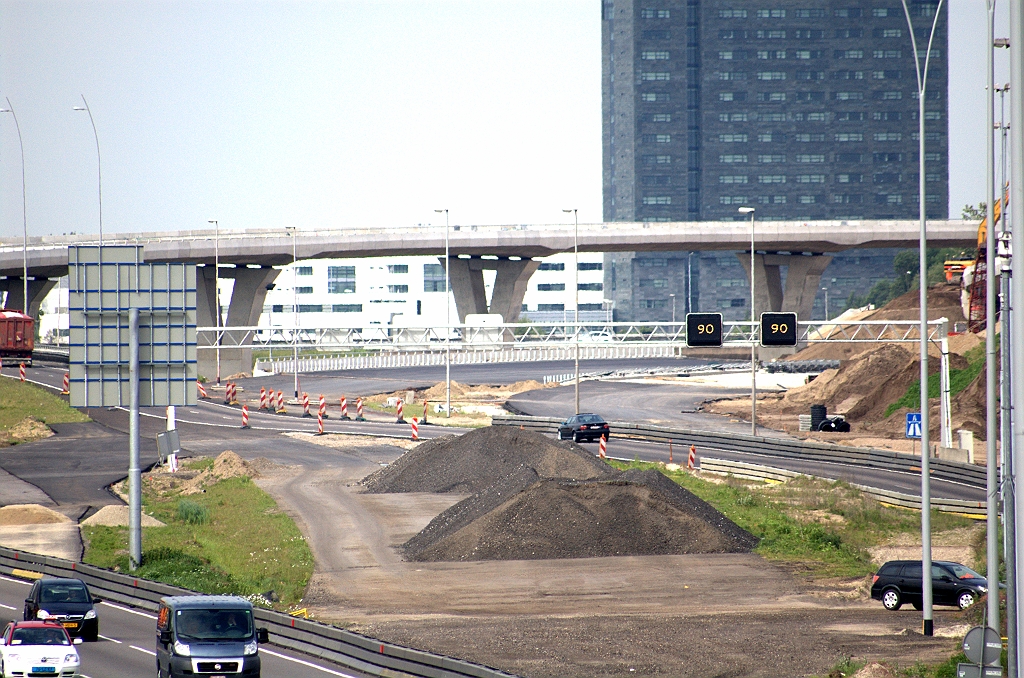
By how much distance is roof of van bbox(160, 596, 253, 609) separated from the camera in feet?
65.5

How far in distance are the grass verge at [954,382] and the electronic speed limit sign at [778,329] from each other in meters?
14.7

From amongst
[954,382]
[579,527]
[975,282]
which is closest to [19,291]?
[954,382]

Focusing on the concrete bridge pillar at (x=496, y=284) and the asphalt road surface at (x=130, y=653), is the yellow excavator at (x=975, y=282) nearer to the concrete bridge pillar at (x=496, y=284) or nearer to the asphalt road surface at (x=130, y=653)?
the concrete bridge pillar at (x=496, y=284)

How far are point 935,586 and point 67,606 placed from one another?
20.0 metres

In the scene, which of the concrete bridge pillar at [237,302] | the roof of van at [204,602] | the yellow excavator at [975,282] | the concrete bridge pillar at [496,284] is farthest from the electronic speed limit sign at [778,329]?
the concrete bridge pillar at [496,284]

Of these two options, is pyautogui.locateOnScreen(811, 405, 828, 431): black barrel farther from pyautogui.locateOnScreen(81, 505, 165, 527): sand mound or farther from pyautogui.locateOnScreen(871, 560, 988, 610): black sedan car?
pyautogui.locateOnScreen(81, 505, 165, 527): sand mound

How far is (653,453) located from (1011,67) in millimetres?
47768

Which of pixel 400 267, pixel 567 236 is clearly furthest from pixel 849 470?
pixel 400 267

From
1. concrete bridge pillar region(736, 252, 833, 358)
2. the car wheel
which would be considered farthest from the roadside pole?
concrete bridge pillar region(736, 252, 833, 358)

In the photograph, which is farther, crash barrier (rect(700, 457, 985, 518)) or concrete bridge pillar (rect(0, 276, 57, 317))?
concrete bridge pillar (rect(0, 276, 57, 317))

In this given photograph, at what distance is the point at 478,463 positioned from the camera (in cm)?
4716

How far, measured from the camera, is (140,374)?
31.7m

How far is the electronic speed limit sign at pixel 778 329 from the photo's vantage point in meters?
56.4

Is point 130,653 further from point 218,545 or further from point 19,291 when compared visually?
point 19,291
